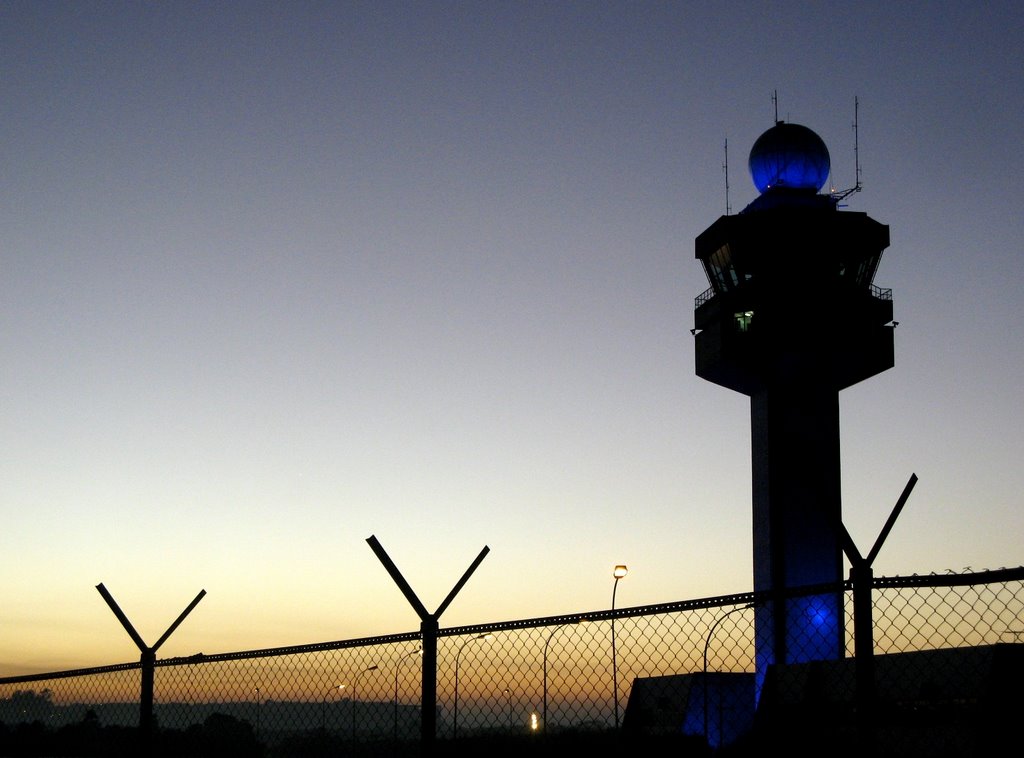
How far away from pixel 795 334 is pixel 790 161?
36.1 feet

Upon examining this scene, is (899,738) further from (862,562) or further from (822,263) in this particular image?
(822,263)

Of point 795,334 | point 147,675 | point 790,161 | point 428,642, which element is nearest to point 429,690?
point 428,642

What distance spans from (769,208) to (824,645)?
23.5 metres

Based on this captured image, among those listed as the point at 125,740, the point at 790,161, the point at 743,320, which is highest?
the point at 790,161

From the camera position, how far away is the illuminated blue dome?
6788 centimetres

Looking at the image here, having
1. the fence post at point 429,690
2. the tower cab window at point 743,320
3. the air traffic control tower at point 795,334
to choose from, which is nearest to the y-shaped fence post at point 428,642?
the fence post at point 429,690

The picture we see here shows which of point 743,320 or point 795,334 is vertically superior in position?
point 743,320

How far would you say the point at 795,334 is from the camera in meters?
63.3

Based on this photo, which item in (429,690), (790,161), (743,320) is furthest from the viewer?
(790,161)

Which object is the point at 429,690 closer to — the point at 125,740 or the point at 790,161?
the point at 125,740

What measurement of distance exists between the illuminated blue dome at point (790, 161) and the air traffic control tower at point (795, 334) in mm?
1498

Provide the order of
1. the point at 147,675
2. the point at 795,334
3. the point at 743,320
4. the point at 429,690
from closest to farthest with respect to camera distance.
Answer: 1. the point at 429,690
2. the point at 147,675
3. the point at 795,334
4. the point at 743,320

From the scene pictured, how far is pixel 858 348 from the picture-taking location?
2522 inches

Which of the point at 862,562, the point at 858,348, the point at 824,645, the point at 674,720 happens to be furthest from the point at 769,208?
the point at 862,562
